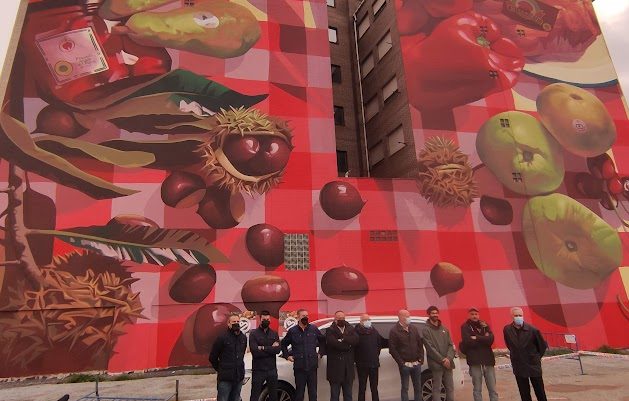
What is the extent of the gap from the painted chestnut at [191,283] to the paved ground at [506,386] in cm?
311

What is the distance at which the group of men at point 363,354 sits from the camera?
8477 mm

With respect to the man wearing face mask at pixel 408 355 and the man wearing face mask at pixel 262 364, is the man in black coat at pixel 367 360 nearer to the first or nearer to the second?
the man wearing face mask at pixel 408 355

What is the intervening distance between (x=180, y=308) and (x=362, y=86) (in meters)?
18.9

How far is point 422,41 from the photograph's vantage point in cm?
2431

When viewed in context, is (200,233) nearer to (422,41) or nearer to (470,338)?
(470,338)

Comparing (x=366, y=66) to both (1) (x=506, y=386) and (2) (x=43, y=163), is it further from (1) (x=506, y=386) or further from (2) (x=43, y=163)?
(1) (x=506, y=386)

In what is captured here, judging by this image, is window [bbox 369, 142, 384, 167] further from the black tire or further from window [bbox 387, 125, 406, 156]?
the black tire

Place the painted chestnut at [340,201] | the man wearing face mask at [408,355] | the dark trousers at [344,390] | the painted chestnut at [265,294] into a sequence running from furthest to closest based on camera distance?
the painted chestnut at [340,201] < the painted chestnut at [265,294] < the man wearing face mask at [408,355] < the dark trousers at [344,390]

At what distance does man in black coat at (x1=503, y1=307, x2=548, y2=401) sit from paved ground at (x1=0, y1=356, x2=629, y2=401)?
252 centimetres

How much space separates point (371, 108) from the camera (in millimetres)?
28125

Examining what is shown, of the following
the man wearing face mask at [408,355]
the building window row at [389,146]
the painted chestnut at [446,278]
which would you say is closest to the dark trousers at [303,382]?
the man wearing face mask at [408,355]

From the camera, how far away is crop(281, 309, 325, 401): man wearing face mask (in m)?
8.80

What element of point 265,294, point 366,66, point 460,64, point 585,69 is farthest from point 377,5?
point 265,294

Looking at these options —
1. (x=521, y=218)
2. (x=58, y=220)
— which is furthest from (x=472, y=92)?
(x=58, y=220)
